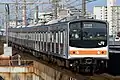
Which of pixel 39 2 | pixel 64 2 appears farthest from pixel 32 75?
pixel 39 2

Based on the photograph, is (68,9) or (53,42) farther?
(68,9)

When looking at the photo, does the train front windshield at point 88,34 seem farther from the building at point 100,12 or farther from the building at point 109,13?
the building at point 100,12

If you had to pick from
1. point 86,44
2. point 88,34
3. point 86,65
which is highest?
point 88,34

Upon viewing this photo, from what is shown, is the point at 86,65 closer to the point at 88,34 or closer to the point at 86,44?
the point at 86,44

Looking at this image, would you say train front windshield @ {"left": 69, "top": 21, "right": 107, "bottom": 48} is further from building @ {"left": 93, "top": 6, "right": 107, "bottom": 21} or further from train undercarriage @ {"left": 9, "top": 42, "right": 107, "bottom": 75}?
building @ {"left": 93, "top": 6, "right": 107, "bottom": 21}

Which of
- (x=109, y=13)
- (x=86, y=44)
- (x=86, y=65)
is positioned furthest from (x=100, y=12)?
(x=86, y=44)

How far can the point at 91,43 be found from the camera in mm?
16547

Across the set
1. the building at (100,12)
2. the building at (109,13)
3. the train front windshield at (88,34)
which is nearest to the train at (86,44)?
the train front windshield at (88,34)

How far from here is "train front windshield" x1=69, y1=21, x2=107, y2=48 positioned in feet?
54.3

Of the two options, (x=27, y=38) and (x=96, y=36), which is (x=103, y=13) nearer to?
(x=27, y=38)

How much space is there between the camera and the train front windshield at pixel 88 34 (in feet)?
54.3

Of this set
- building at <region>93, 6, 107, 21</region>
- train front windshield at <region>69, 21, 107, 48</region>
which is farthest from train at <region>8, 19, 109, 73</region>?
building at <region>93, 6, 107, 21</region>

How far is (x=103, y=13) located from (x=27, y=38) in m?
23.1

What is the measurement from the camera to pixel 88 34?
16.7m
